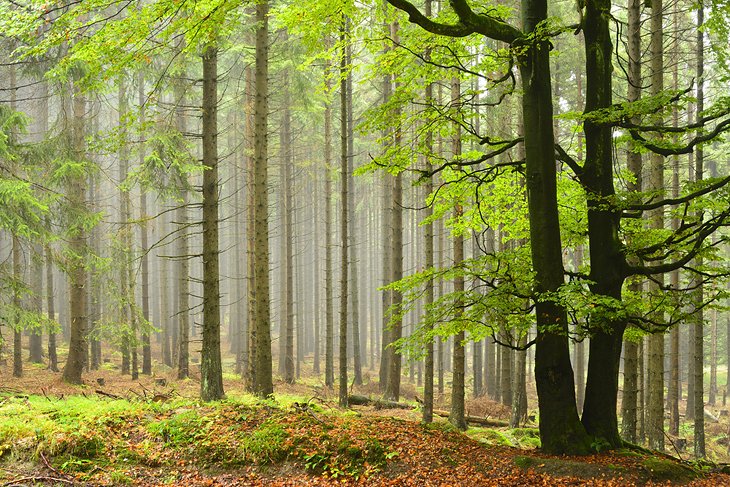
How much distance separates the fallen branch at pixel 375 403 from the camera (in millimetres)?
15859

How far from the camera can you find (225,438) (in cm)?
688

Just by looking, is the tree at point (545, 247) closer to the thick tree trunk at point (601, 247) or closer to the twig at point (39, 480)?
the thick tree trunk at point (601, 247)

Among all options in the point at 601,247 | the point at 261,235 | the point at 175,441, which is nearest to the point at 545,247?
the point at 601,247

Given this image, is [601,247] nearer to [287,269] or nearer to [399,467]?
[399,467]

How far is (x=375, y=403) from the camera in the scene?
629 inches

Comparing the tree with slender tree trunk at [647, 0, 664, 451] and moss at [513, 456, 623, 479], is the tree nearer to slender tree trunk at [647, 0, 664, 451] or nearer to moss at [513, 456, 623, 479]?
moss at [513, 456, 623, 479]

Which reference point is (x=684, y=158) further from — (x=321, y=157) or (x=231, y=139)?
(x=231, y=139)

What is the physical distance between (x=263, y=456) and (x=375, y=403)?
32.3 feet

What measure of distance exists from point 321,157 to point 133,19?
27529 mm

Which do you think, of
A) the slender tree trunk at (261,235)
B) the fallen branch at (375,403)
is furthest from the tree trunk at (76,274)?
the fallen branch at (375,403)

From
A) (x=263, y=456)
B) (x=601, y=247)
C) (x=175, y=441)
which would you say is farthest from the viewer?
(x=601, y=247)

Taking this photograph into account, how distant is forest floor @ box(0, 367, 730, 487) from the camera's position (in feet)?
19.8

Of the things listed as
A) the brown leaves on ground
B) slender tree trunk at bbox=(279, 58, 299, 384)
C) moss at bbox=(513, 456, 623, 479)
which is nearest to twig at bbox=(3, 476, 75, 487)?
the brown leaves on ground

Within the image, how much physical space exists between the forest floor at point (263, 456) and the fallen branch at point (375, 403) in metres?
8.18
